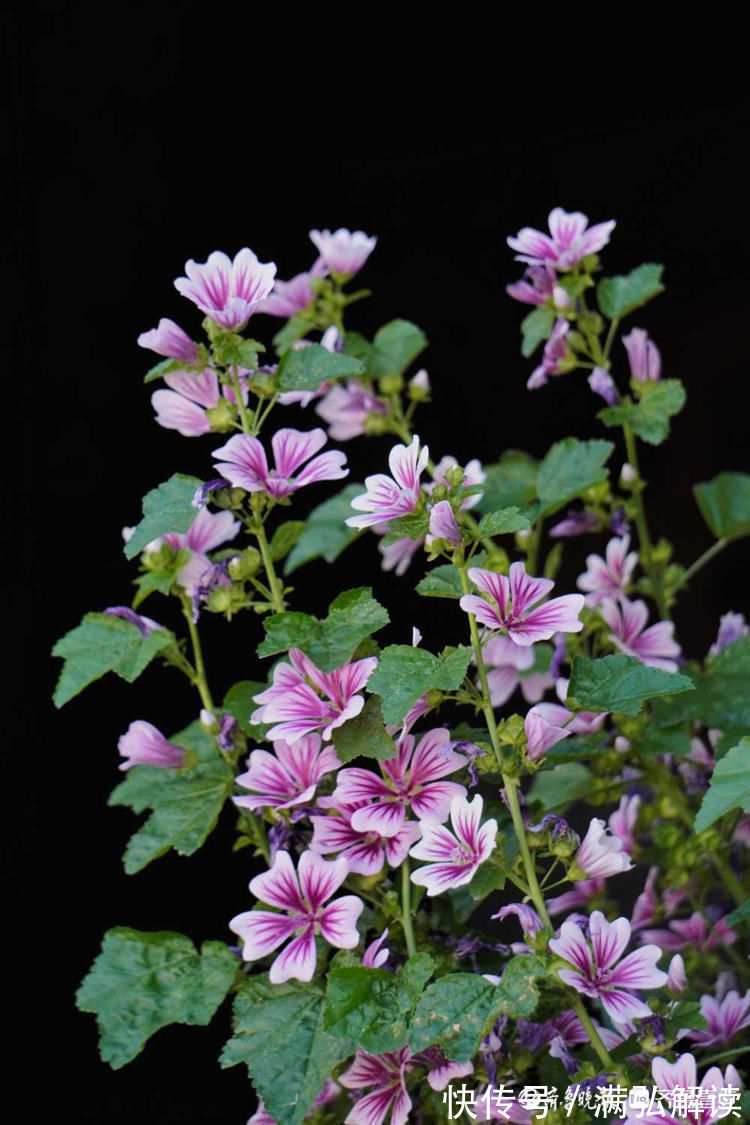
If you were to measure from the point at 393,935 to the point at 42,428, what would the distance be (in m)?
1.09

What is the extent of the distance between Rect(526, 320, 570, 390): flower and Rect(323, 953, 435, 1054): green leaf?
471 millimetres

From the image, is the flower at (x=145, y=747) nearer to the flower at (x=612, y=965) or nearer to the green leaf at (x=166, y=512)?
the green leaf at (x=166, y=512)

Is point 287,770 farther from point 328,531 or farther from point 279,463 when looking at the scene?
point 328,531

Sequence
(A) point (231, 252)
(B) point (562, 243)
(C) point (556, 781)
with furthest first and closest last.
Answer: (A) point (231, 252)
(C) point (556, 781)
(B) point (562, 243)

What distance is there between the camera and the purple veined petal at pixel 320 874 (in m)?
0.81

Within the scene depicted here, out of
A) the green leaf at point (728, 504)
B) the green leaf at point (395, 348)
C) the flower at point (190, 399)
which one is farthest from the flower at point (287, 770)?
the green leaf at point (728, 504)

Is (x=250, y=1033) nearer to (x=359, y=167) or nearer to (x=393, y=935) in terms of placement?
(x=393, y=935)

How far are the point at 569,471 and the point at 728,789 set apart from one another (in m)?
0.40

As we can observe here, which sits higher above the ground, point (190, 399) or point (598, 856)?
point (190, 399)

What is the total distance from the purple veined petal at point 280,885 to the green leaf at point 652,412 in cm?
44

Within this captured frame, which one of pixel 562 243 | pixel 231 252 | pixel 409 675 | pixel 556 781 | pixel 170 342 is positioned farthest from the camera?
pixel 231 252

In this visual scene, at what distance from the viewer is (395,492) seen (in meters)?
0.79

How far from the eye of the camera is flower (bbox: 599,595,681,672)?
41.7 inches

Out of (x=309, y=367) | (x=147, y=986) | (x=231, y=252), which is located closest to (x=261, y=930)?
(x=147, y=986)
